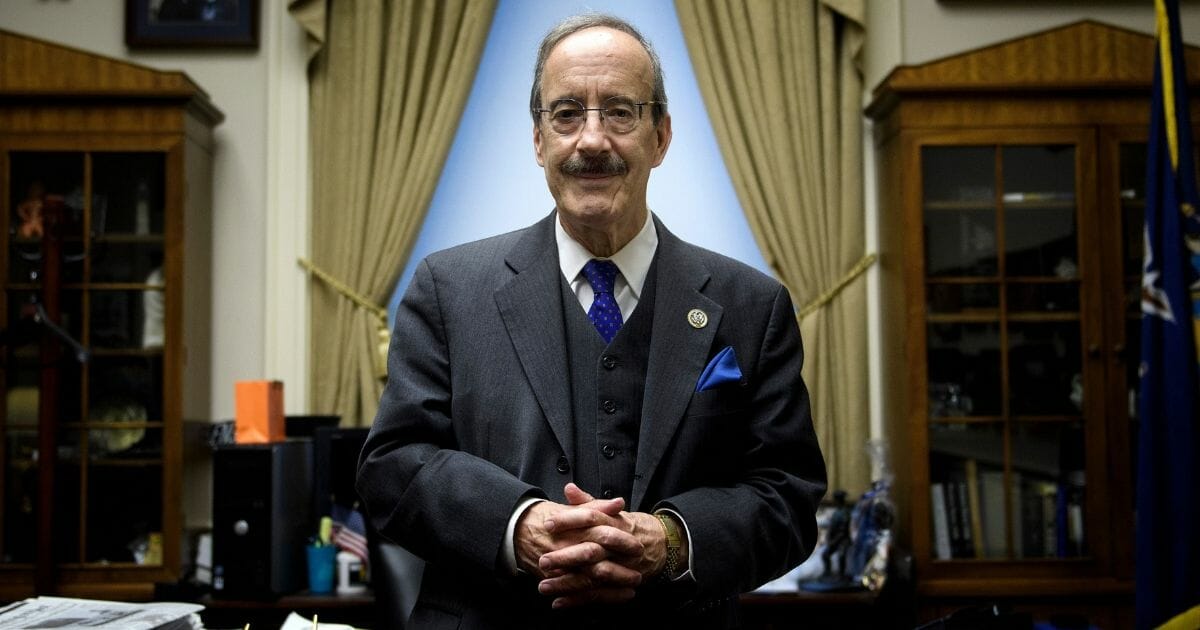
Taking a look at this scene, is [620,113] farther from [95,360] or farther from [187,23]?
[187,23]

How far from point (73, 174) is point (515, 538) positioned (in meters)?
2.78

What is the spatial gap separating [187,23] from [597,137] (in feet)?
9.51

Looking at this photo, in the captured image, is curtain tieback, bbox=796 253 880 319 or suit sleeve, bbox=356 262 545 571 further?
curtain tieback, bbox=796 253 880 319

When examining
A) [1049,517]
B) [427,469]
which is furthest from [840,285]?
[427,469]

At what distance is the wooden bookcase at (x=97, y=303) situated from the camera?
347cm

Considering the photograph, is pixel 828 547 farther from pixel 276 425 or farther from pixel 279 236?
pixel 279 236

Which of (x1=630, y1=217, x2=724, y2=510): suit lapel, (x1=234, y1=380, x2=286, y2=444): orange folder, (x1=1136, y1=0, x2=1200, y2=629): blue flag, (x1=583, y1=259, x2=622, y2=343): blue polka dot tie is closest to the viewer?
(x1=630, y1=217, x2=724, y2=510): suit lapel

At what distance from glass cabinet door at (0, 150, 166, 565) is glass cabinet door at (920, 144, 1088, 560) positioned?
2464 millimetres

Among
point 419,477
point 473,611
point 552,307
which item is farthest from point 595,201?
point 473,611

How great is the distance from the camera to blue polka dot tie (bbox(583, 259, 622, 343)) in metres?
1.54

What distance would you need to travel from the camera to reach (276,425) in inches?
133

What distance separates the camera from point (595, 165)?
1.51 meters

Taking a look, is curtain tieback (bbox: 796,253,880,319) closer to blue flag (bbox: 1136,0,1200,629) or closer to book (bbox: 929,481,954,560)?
book (bbox: 929,481,954,560)

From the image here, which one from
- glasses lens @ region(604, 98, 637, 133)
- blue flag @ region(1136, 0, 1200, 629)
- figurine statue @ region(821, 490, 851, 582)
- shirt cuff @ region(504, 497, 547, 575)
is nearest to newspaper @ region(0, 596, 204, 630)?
shirt cuff @ region(504, 497, 547, 575)
